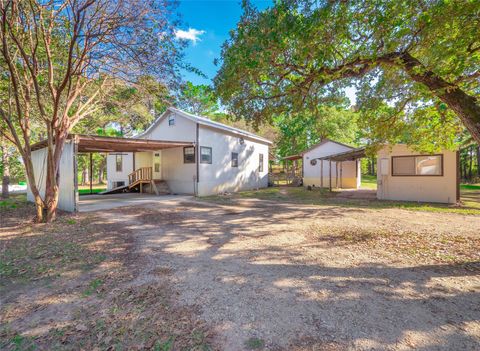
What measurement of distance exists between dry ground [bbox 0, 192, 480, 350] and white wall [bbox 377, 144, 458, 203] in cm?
572

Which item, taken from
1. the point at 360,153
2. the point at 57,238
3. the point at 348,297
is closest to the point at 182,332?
the point at 348,297

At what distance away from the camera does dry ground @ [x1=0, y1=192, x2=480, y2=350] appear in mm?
2164

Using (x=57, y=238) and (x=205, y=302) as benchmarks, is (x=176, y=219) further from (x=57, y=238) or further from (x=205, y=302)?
(x=205, y=302)

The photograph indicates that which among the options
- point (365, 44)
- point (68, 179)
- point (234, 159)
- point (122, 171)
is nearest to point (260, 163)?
point (234, 159)

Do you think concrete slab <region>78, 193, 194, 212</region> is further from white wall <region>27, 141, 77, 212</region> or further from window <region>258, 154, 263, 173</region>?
window <region>258, 154, 263, 173</region>

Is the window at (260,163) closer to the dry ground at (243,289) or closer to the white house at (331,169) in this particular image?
the white house at (331,169)

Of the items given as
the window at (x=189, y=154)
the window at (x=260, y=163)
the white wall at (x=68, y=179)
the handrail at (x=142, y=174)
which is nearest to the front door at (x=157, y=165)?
the handrail at (x=142, y=174)

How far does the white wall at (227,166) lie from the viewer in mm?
13523

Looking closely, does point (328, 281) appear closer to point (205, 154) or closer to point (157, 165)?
point (205, 154)

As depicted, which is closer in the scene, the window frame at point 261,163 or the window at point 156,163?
the window at point 156,163

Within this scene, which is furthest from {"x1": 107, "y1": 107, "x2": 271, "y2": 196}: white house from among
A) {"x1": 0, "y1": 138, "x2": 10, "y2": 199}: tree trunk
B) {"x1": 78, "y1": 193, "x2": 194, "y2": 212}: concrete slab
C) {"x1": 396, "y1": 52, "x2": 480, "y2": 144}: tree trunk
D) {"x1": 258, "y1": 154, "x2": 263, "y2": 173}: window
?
{"x1": 396, "y1": 52, "x2": 480, "y2": 144}: tree trunk

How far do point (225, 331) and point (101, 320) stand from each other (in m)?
1.32

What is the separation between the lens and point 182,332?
2221 millimetres

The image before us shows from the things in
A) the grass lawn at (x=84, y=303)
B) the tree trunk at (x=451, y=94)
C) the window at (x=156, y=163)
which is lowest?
the grass lawn at (x=84, y=303)
